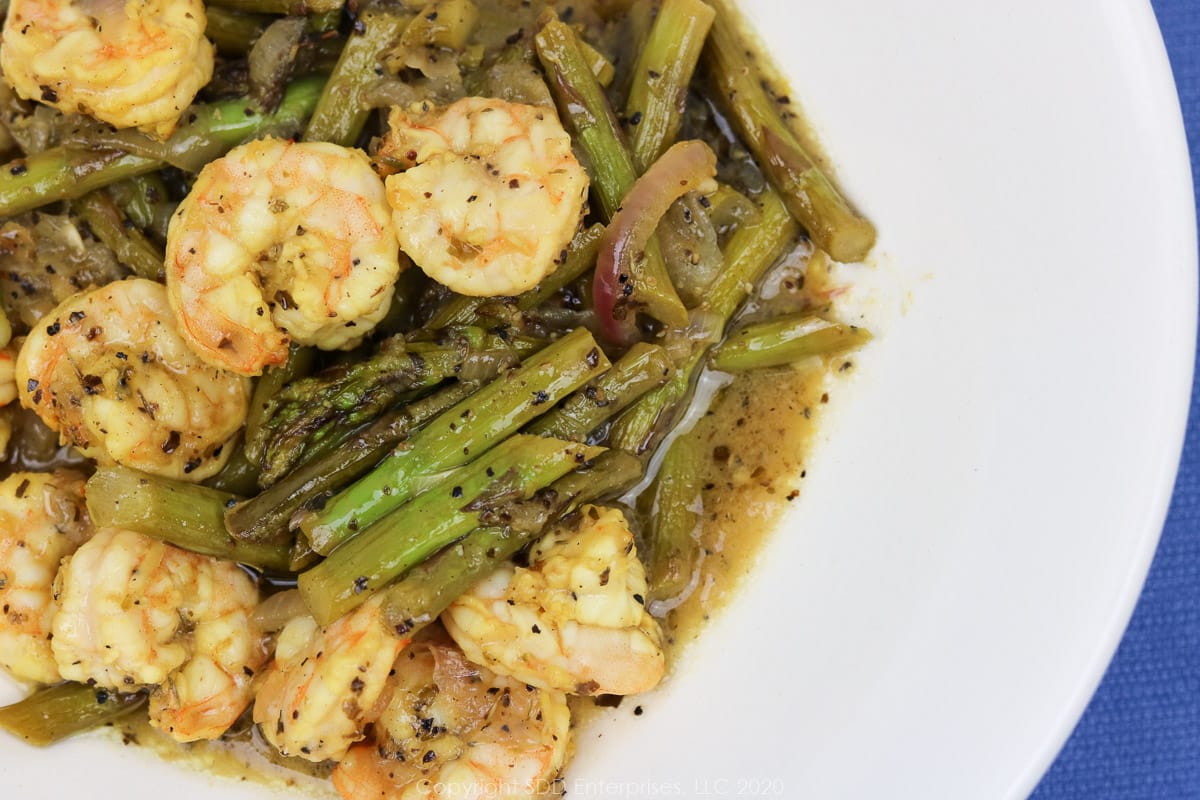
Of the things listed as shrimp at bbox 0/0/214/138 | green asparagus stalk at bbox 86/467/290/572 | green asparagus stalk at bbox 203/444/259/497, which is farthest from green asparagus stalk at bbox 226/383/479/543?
shrimp at bbox 0/0/214/138

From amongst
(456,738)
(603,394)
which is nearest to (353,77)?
(603,394)

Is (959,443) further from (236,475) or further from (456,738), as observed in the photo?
(236,475)

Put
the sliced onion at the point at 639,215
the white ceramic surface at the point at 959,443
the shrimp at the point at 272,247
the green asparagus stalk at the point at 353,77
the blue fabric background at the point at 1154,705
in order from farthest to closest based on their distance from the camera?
the blue fabric background at the point at 1154,705
the green asparagus stalk at the point at 353,77
the sliced onion at the point at 639,215
the shrimp at the point at 272,247
the white ceramic surface at the point at 959,443

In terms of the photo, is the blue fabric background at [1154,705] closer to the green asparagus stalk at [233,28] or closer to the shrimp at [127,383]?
the shrimp at [127,383]

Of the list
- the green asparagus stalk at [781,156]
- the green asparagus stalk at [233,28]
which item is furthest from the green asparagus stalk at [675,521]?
the green asparagus stalk at [233,28]

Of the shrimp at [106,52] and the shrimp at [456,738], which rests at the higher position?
the shrimp at [106,52]

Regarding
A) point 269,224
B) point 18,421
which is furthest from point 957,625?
point 18,421

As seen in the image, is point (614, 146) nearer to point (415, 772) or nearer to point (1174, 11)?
point (415, 772)
